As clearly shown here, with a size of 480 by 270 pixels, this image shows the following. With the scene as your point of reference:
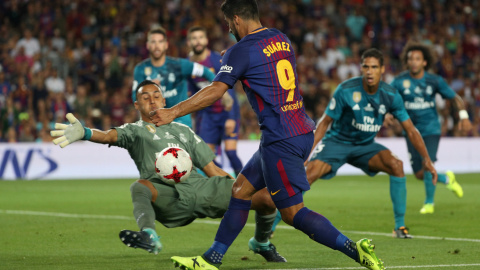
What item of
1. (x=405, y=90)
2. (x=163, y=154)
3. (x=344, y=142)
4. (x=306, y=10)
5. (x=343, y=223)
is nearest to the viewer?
(x=163, y=154)

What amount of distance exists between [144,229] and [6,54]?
54.2 ft

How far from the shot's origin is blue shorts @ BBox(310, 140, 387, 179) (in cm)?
894

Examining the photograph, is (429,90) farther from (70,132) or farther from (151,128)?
(70,132)

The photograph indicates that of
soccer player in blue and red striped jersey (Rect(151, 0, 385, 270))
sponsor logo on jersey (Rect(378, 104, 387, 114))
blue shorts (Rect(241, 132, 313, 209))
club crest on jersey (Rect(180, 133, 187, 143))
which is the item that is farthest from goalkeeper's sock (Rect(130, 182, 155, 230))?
sponsor logo on jersey (Rect(378, 104, 387, 114))

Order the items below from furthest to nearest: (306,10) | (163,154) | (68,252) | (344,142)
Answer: (306,10), (344,142), (68,252), (163,154)

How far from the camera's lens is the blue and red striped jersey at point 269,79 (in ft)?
19.1

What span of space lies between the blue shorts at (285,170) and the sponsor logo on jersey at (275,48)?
0.66 m

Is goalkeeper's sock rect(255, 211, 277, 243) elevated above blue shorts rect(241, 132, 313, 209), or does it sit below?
below

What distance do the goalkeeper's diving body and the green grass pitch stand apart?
1.27ft

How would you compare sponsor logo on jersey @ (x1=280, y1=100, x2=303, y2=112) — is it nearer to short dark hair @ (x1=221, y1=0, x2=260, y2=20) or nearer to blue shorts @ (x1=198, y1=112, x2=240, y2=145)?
short dark hair @ (x1=221, y1=0, x2=260, y2=20)

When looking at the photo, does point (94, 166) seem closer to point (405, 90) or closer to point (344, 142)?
point (405, 90)

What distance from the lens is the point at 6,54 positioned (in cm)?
2147

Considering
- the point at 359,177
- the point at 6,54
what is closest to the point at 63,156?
the point at 6,54

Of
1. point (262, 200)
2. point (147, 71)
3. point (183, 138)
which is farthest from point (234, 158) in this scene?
point (262, 200)
